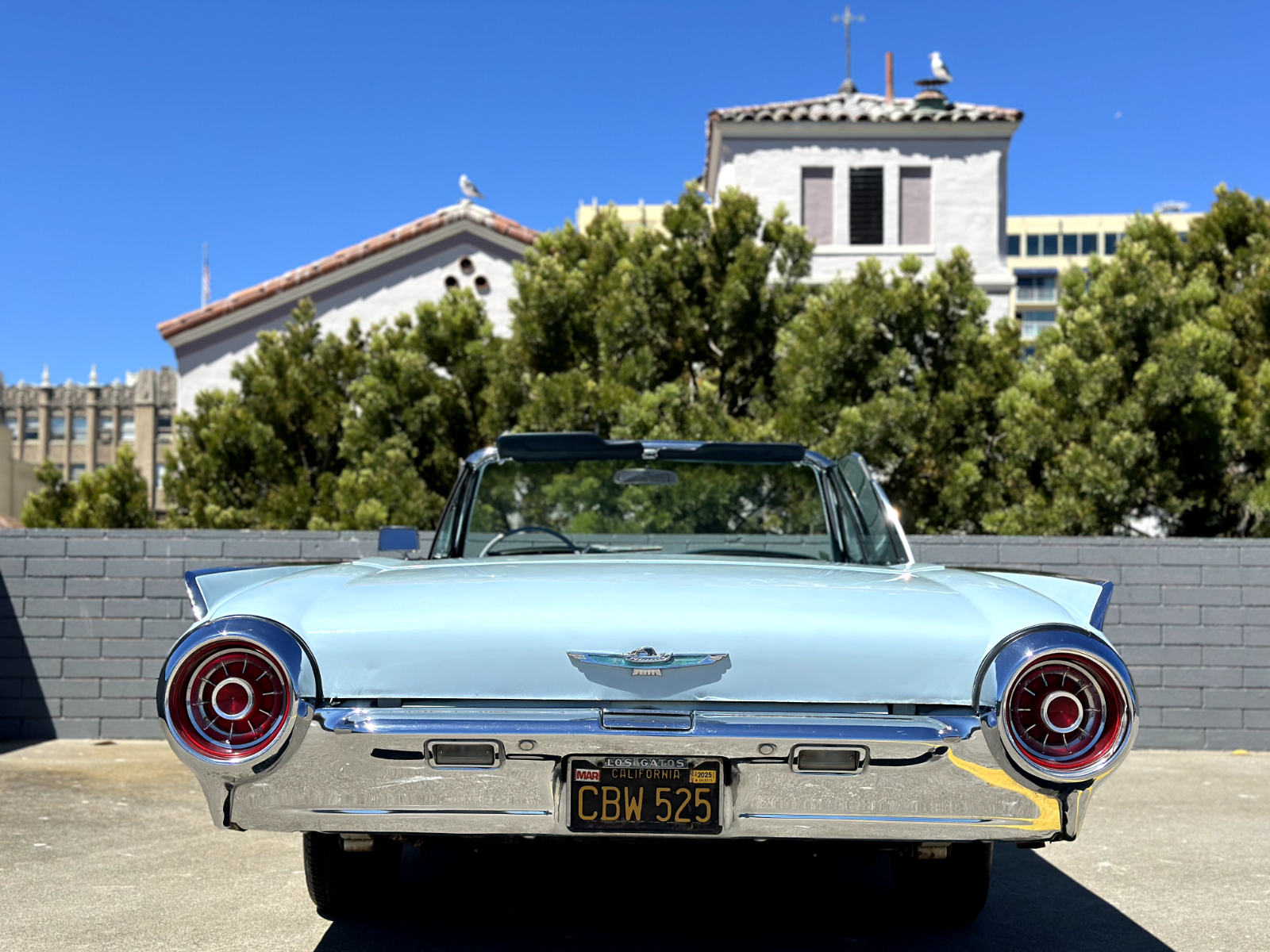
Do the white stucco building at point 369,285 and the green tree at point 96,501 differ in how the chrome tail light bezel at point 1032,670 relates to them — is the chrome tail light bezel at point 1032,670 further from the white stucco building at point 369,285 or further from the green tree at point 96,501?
the white stucco building at point 369,285

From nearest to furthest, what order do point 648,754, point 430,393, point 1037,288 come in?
point 648,754
point 430,393
point 1037,288

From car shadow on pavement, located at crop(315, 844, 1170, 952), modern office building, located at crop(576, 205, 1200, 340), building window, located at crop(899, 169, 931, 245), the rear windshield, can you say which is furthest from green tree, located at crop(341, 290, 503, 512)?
modern office building, located at crop(576, 205, 1200, 340)

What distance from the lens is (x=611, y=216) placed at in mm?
13555

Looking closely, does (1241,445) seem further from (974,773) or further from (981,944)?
(974,773)

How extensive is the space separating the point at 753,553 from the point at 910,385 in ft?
28.1

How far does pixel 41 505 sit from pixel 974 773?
1458 centimetres

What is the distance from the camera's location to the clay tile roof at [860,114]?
1978 centimetres

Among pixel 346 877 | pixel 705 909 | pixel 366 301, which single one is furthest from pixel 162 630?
pixel 366 301

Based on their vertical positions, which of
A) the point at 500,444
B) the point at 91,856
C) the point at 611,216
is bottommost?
the point at 91,856

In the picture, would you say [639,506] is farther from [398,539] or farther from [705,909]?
[705,909]

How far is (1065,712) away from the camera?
2762 millimetres

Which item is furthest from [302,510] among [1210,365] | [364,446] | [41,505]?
[1210,365]

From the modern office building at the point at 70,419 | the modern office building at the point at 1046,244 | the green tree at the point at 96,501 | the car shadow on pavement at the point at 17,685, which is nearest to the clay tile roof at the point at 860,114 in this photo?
the green tree at the point at 96,501

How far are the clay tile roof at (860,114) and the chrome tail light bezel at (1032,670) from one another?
18.1m
